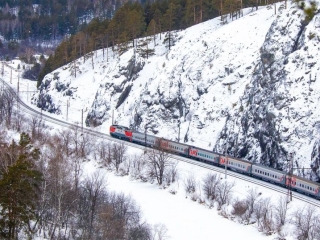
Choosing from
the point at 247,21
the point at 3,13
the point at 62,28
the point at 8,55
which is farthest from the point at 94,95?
the point at 3,13

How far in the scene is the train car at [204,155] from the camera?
47.9m

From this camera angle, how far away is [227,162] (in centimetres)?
4603

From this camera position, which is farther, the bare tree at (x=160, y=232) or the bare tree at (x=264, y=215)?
the bare tree at (x=264, y=215)

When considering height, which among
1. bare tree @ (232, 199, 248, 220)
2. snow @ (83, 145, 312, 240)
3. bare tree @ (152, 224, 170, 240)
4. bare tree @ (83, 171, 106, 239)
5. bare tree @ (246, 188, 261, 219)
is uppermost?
bare tree @ (83, 171, 106, 239)

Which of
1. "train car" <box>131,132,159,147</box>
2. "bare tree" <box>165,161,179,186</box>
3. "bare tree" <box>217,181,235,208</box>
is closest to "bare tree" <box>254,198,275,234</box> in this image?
"bare tree" <box>217,181,235,208</box>

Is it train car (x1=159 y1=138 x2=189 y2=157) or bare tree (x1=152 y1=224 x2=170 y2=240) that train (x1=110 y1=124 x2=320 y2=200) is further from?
bare tree (x1=152 y1=224 x2=170 y2=240)

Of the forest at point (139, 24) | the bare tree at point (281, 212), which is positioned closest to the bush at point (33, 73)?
the forest at point (139, 24)

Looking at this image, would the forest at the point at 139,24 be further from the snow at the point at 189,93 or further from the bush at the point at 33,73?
the bush at the point at 33,73

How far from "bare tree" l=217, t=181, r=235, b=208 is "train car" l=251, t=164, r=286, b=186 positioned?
2993mm

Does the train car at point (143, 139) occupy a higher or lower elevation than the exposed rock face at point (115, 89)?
lower

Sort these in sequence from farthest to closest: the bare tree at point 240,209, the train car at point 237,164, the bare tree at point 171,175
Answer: the bare tree at point 171,175 → the train car at point 237,164 → the bare tree at point 240,209

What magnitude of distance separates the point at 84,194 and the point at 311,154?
2047cm

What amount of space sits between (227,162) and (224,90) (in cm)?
1368

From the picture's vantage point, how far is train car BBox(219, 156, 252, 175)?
4397 centimetres
